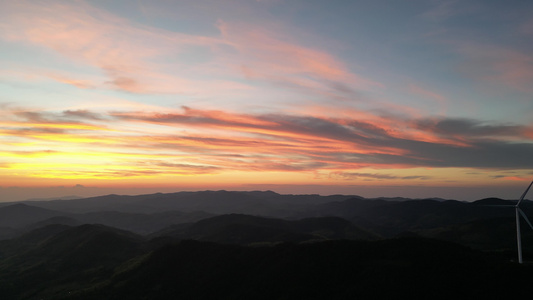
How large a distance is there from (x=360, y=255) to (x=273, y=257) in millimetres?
34465

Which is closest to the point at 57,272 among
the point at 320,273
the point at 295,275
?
the point at 295,275

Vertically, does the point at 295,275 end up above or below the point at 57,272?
above

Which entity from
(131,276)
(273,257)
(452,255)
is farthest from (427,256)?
(131,276)

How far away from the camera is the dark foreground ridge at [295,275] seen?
90750 mm

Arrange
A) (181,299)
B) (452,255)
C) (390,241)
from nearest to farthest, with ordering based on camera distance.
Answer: (452,255) < (181,299) < (390,241)

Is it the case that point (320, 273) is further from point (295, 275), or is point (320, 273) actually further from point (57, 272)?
point (57, 272)

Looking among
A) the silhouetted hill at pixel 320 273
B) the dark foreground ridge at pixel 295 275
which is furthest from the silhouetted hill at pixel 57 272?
the silhouetted hill at pixel 320 273

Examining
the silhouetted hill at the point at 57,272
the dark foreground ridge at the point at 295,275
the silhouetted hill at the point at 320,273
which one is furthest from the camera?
the silhouetted hill at the point at 57,272

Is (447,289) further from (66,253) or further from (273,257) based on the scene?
(66,253)

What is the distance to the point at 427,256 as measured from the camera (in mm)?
107375

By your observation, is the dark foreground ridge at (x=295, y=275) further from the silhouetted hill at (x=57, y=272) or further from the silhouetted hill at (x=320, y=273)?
the silhouetted hill at (x=57, y=272)

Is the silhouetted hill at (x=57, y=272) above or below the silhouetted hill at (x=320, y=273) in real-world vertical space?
below

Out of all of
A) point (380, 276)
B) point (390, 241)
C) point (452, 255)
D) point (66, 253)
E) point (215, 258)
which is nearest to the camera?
point (380, 276)

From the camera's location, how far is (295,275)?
369 ft
